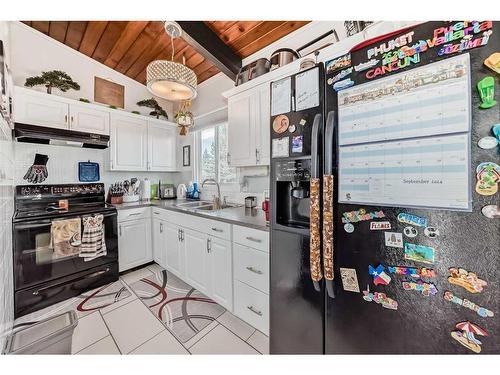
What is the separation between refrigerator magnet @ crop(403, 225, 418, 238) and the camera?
68 cm

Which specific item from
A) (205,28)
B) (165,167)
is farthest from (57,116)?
(205,28)

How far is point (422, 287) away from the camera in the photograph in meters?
0.67

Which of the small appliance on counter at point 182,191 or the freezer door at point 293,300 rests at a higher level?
the small appliance on counter at point 182,191

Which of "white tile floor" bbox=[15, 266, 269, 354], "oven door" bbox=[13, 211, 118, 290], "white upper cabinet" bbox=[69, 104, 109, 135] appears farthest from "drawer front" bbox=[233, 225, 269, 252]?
"white upper cabinet" bbox=[69, 104, 109, 135]

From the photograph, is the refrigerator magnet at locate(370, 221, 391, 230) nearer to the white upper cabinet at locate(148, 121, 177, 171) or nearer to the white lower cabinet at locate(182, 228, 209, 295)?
the white lower cabinet at locate(182, 228, 209, 295)

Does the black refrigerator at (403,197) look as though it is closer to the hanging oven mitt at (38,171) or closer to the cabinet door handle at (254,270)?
the cabinet door handle at (254,270)

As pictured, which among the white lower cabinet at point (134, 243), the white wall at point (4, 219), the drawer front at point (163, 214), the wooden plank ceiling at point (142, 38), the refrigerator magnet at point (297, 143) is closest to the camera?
the white wall at point (4, 219)

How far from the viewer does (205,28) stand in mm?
1889

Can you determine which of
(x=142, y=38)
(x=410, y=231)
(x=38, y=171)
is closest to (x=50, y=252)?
(x=38, y=171)

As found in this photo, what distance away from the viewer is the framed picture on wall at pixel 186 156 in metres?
3.14

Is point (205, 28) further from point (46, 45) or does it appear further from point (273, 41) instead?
point (46, 45)

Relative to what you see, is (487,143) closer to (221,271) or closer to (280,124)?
(280,124)

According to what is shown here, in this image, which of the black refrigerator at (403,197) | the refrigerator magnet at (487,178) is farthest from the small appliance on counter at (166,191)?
the refrigerator magnet at (487,178)

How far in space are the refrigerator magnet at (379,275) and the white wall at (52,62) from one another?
353 cm
